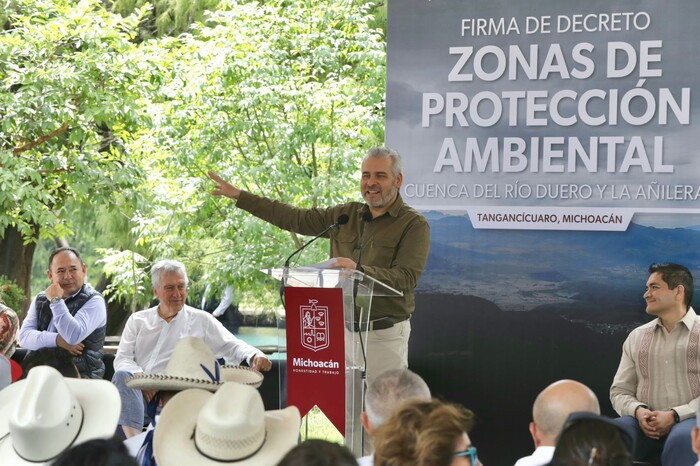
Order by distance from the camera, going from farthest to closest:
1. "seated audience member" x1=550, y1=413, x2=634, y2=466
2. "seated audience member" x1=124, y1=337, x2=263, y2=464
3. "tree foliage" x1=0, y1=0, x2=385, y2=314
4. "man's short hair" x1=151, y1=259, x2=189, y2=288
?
"tree foliage" x1=0, y1=0, x2=385, y2=314 < "man's short hair" x1=151, y1=259, x2=189, y2=288 < "seated audience member" x1=124, y1=337, x2=263, y2=464 < "seated audience member" x1=550, y1=413, x2=634, y2=466

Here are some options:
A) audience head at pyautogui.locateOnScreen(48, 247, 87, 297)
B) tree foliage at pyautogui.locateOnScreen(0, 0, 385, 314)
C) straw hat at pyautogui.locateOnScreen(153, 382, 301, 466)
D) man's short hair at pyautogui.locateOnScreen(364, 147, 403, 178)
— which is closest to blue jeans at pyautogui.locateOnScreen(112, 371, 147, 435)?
audience head at pyautogui.locateOnScreen(48, 247, 87, 297)

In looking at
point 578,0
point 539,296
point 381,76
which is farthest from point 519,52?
point 381,76

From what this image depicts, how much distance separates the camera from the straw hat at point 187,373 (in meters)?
3.28

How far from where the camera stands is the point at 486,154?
5.66m

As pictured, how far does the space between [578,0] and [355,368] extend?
2.54 metres

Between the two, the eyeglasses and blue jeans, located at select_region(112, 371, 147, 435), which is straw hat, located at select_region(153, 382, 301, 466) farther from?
blue jeans, located at select_region(112, 371, 147, 435)

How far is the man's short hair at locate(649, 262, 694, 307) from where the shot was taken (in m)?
5.13

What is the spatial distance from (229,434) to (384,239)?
2751mm

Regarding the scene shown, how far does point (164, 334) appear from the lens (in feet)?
17.5

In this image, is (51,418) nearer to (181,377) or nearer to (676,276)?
(181,377)

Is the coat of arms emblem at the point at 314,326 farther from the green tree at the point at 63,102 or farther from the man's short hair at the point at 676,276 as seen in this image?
the green tree at the point at 63,102

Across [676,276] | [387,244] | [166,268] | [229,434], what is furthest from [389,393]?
[676,276]

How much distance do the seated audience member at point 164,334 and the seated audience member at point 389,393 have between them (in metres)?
2.40

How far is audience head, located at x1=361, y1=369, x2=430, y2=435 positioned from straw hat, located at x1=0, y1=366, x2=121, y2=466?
733mm
